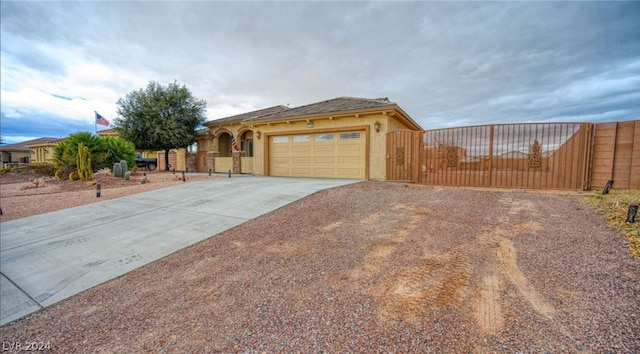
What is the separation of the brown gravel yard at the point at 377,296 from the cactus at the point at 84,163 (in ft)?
41.2

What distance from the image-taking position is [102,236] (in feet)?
17.4

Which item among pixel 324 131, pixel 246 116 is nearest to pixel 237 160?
pixel 246 116

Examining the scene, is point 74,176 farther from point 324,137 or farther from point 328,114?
point 328,114

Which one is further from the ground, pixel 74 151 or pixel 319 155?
pixel 74 151

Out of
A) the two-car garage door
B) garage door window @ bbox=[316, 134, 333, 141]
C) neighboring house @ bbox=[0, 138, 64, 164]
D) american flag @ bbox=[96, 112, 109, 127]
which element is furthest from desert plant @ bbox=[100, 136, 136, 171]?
neighboring house @ bbox=[0, 138, 64, 164]

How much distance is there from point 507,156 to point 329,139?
7.30 meters

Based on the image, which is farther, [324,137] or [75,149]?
[75,149]

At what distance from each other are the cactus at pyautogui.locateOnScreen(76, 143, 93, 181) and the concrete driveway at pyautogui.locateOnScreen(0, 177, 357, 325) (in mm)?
6473

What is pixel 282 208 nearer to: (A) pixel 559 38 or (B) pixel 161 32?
(B) pixel 161 32

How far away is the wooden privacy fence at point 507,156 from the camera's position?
747 centimetres

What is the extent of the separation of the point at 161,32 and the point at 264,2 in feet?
18.5

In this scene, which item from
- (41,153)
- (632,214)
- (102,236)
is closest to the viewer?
(632,214)

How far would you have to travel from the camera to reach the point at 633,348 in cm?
183

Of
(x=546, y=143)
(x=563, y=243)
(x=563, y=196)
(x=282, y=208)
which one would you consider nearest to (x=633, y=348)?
(x=563, y=243)
